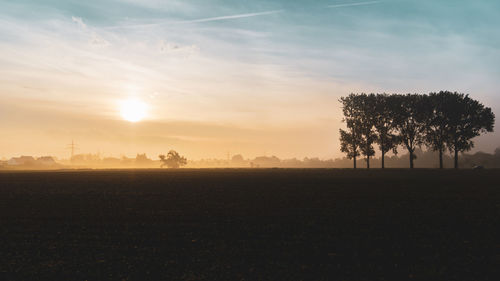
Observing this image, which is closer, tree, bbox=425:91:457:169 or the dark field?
the dark field

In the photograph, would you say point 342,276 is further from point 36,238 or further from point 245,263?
point 36,238

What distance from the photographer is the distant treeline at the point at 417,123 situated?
85750 mm

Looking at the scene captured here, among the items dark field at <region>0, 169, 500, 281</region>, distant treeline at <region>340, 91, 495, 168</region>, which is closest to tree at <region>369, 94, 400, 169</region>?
distant treeline at <region>340, 91, 495, 168</region>

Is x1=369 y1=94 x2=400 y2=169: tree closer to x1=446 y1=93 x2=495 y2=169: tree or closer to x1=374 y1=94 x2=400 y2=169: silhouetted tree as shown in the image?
x1=374 y1=94 x2=400 y2=169: silhouetted tree

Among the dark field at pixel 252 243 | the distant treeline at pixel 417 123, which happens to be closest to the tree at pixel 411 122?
the distant treeline at pixel 417 123

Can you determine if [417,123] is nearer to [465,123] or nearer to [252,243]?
[465,123]

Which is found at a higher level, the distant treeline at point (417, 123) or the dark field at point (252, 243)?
the distant treeline at point (417, 123)

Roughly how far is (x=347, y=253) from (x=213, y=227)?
6.54 metres

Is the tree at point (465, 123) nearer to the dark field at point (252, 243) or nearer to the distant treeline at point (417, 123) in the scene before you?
the distant treeline at point (417, 123)

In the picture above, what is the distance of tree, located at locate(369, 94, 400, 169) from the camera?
86500 mm

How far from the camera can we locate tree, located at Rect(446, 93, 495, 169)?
280 ft

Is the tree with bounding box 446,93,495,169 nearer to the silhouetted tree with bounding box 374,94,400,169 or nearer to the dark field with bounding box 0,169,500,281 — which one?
the silhouetted tree with bounding box 374,94,400,169

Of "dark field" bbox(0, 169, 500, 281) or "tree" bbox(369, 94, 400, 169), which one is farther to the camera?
"tree" bbox(369, 94, 400, 169)

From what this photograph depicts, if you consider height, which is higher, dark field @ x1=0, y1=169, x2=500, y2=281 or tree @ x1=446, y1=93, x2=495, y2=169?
tree @ x1=446, y1=93, x2=495, y2=169
